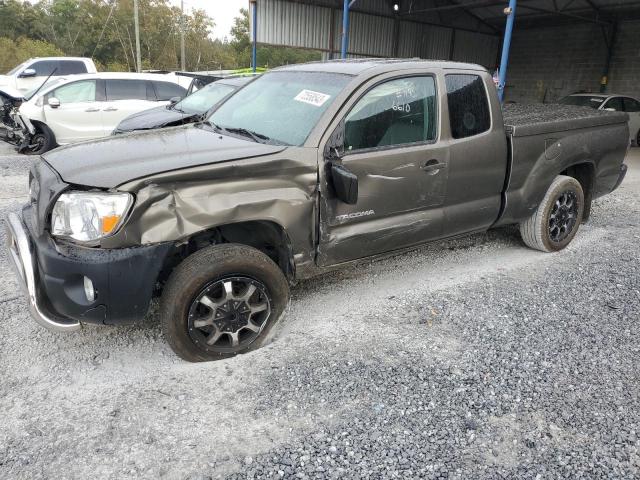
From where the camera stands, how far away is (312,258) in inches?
127

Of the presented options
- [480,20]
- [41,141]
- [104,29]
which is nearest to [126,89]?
[41,141]

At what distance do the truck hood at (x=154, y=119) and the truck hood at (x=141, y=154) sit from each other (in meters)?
3.80

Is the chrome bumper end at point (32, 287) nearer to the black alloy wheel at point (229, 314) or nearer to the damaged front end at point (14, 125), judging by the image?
the black alloy wheel at point (229, 314)

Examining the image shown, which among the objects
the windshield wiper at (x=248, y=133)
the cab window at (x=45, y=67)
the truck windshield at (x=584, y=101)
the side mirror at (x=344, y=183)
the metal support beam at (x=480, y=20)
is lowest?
the side mirror at (x=344, y=183)

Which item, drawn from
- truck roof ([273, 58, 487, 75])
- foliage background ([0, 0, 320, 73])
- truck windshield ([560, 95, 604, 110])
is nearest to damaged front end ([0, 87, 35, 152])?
truck roof ([273, 58, 487, 75])

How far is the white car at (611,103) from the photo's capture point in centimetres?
1321

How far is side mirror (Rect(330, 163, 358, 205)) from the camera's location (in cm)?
299

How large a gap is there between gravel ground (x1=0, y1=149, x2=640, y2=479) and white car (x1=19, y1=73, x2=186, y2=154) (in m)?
A: 6.50

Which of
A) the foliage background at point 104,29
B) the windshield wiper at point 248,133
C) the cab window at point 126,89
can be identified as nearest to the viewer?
the windshield wiper at point 248,133

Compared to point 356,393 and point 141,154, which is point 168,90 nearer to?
point 141,154

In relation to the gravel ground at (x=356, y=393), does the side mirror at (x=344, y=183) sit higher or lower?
higher

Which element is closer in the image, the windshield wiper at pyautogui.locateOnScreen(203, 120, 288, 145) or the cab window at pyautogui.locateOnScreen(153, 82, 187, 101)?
the windshield wiper at pyautogui.locateOnScreen(203, 120, 288, 145)

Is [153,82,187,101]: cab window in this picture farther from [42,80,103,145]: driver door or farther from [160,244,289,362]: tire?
[160,244,289,362]: tire

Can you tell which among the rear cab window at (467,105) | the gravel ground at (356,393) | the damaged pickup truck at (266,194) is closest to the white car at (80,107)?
the gravel ground at (356,393)
